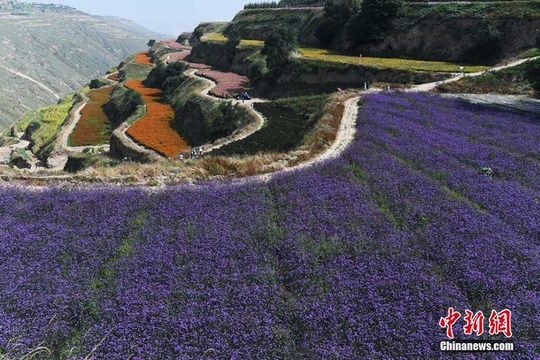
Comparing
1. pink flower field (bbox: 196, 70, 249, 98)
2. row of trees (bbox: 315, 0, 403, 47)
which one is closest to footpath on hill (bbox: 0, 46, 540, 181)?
pink flower field (bbox: 196, 70, 249, 98)

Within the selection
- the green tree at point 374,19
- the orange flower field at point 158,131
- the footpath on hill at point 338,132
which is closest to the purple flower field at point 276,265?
the footpath on hill at point 338,132

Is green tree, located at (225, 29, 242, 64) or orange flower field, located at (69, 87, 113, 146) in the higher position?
green tree, located at (225, 29, 242, 64)

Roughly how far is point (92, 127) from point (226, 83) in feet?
81.6

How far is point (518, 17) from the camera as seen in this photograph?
50500mm

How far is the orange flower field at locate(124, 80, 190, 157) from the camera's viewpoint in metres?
41.3

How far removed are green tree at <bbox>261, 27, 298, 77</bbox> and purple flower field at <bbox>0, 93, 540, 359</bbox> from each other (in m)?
48.6

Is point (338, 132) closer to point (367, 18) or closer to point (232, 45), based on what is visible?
point (367, 18)

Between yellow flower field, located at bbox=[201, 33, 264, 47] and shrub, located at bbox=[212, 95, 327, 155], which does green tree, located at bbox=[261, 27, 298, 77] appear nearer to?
yellow flower field, located at bbox=[201, 33, 264, 47]

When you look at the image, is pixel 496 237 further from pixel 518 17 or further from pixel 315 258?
pixel 518 17

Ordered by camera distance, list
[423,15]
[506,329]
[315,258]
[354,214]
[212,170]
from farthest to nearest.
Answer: [423,15] < [212,170] < [354,214] < [315,258] < [506,329]

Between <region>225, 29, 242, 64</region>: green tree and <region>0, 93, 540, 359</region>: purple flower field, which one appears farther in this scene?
<region>225, 29, 242, 64</region>: green tree

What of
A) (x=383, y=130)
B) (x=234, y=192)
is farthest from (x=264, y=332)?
(x=383, y=130)

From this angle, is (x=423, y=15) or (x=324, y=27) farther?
(x=324, y=27)

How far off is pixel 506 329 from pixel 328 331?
158 inches
